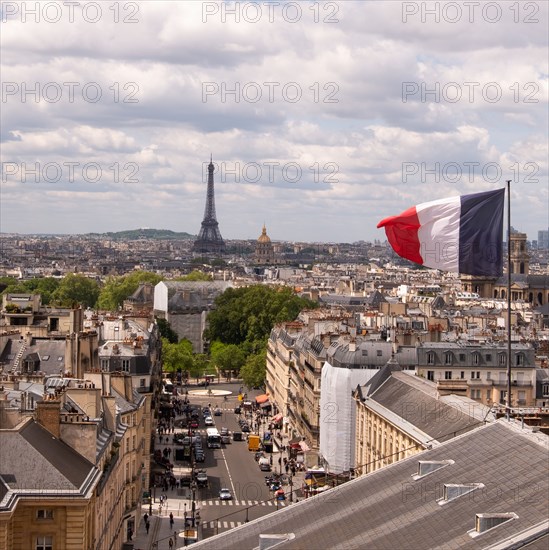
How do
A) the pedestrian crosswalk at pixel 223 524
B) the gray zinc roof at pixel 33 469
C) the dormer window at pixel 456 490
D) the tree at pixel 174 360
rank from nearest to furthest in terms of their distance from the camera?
the dormer window at pixel 456 490, the gray zinc roof at pixel 33 469, the pedestrian crosswalk at pixel 223 524, the tree at pixel 174 360

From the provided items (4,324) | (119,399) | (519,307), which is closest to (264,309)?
(519,307)

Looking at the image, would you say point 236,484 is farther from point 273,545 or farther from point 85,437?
point 273,545

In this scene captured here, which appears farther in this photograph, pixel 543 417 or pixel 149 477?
pixel 149 477

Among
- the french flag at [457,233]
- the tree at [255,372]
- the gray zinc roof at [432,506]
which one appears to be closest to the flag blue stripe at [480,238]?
the french flag at [457,233]

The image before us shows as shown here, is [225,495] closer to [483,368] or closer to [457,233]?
[483,368]

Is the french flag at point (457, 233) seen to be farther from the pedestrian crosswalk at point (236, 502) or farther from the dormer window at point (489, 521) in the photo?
the pedestrian crosswalk at point (236, 502)

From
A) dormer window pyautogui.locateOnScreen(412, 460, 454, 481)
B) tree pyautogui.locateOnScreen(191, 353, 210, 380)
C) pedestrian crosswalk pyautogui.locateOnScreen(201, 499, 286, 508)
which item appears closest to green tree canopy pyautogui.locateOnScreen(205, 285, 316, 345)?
tree pyautogui.locateOnScreen(191, 353, 210, 380)

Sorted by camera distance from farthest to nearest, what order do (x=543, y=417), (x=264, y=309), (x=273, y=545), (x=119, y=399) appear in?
(x=264, y=309) < (x=119, y=399) < (x=543, y=417) < (x=273, y=545)
